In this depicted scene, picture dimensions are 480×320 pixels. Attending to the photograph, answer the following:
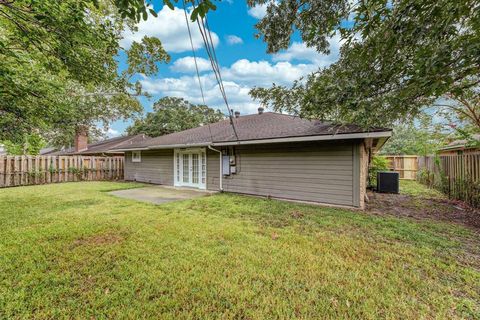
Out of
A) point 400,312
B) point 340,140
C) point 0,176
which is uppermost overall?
point 340,140

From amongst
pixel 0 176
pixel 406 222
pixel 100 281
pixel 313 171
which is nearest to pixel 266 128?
pixel 313 171

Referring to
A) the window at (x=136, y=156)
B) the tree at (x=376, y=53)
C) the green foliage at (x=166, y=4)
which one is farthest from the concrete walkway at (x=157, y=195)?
the green foliage at (x=166, y=4)

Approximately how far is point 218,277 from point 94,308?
1.27 m

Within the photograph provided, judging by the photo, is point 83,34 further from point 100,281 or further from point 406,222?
point 406,222

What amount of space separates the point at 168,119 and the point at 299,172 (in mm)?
21538

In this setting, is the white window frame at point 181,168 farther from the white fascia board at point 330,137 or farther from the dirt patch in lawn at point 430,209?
the dirt patch in lawn at point 430,209

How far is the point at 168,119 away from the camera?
83.0 feet

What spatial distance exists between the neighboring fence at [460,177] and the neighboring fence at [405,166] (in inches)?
201

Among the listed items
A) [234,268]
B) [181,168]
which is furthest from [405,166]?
[234,268]

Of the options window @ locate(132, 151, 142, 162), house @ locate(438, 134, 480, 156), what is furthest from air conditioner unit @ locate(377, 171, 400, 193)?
window @ locate(132, 151, 142, 162)

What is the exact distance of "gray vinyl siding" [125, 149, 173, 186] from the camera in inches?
455

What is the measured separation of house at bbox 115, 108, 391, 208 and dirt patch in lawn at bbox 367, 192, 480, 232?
29.0 inches

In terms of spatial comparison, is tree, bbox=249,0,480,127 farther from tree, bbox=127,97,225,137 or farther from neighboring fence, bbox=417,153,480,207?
tree, bbox=127,97,225,137

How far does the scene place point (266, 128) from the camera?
8773 mm
